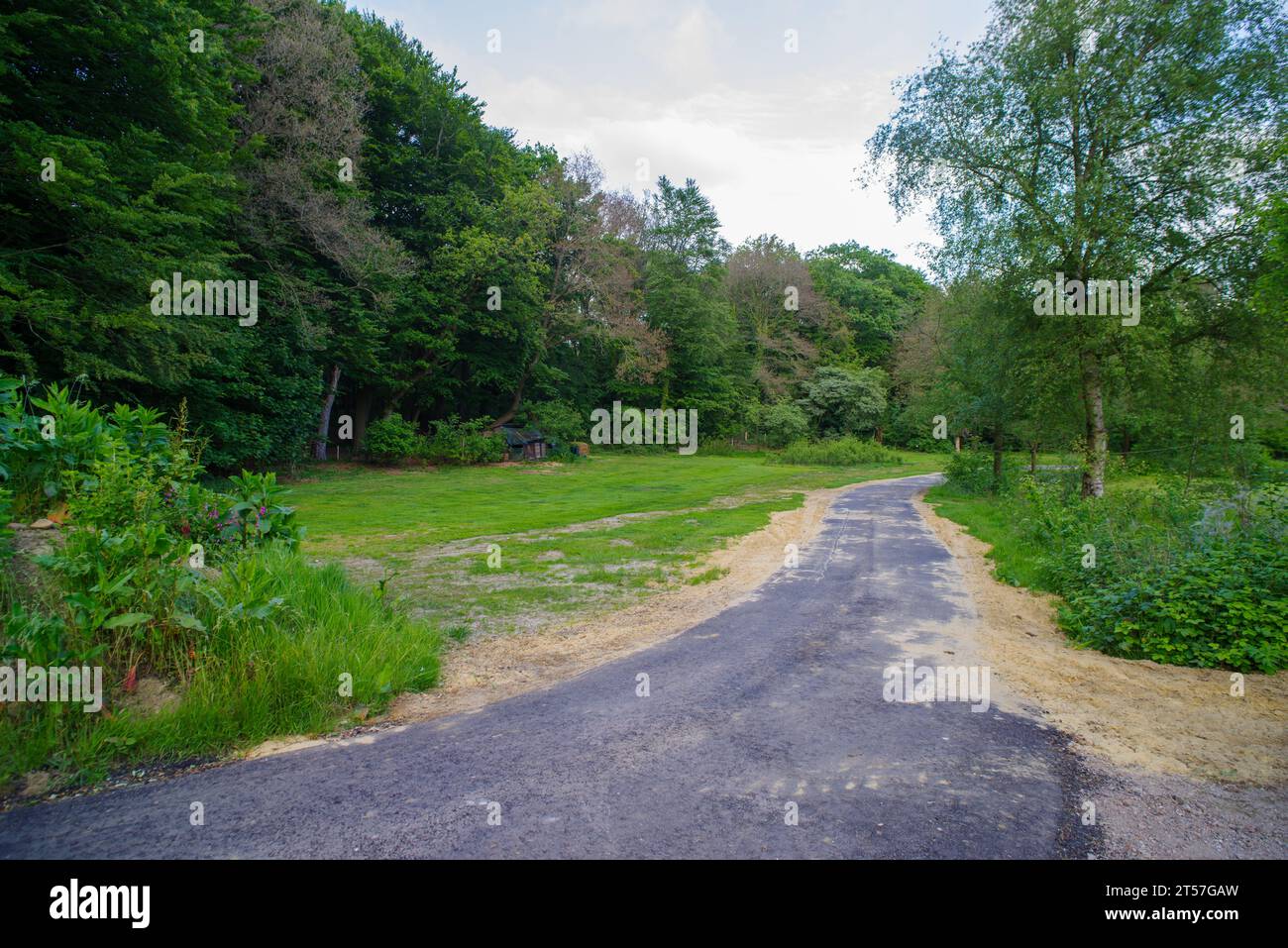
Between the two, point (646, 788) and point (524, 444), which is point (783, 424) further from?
point (646, 788)

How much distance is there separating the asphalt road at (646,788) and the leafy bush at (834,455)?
3426 centimetres

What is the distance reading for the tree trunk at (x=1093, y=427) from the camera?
13.9m

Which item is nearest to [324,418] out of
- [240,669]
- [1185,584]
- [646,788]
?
[240,669]

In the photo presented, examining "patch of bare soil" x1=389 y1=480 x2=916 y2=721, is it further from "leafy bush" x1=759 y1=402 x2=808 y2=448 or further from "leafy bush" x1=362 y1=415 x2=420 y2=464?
"leafy bush" x1=759 y1=402 x2=808 y2=448

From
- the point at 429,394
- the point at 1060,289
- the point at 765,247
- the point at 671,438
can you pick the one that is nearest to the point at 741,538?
the point at 1060,289

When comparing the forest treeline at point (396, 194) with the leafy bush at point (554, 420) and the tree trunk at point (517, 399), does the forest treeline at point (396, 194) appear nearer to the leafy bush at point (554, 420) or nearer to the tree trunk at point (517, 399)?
the tree trunk at point (517, 399)

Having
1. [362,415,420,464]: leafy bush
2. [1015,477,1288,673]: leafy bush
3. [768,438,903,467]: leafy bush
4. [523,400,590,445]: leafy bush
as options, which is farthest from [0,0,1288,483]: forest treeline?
[768,438,903,467]: leafy bush

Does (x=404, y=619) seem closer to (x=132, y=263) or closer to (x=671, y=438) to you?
(x=132, y=263)

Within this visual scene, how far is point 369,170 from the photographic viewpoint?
28.4 m

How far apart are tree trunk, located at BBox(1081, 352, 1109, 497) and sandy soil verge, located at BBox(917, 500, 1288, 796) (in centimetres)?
873

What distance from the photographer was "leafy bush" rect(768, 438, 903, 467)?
127 feet

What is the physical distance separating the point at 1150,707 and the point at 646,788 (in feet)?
13.1

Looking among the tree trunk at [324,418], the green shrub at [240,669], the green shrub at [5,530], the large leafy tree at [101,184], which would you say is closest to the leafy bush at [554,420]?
the tree trunk at [324,418]
